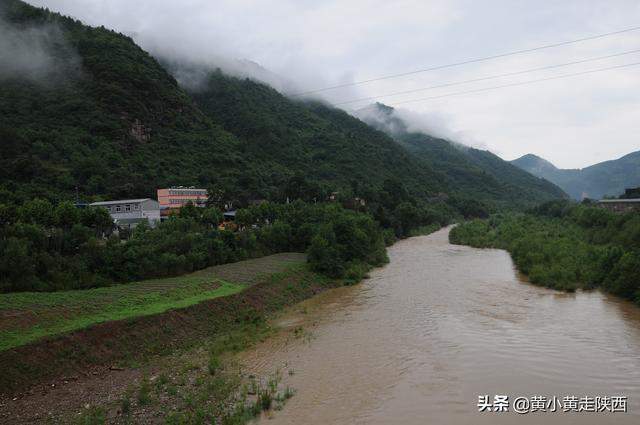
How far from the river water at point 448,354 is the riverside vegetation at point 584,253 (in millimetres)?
1395

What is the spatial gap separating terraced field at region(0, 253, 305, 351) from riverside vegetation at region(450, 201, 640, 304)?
65.2ft

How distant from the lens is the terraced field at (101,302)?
634 inches

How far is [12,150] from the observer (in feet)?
182

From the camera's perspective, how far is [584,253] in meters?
34.2

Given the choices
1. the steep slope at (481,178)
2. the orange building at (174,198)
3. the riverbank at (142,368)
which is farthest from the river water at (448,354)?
the steep slope at (481,178)

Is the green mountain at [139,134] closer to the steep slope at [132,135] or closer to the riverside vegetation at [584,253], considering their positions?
the steep slope at [132,135]

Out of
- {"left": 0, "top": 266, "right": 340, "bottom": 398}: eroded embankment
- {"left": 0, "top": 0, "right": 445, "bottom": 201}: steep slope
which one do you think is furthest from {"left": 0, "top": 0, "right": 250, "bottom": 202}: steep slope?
{"left": 0, "top": 266, "right": 340, "bottom": 398}: eroded embankment

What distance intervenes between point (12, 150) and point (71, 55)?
3691cm

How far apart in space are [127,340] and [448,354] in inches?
488

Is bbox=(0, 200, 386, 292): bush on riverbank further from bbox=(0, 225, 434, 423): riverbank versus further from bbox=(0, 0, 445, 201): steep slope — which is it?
bbox=(0, 0, 445, 201): steep slope

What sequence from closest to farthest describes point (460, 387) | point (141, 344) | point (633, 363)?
point (460, 387) < point (633, 363) < point (141, 344)

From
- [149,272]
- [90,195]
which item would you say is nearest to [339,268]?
[149,272]

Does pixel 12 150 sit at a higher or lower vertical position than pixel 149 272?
higher

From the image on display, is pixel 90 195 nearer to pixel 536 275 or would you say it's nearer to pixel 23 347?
pixel 23 347
